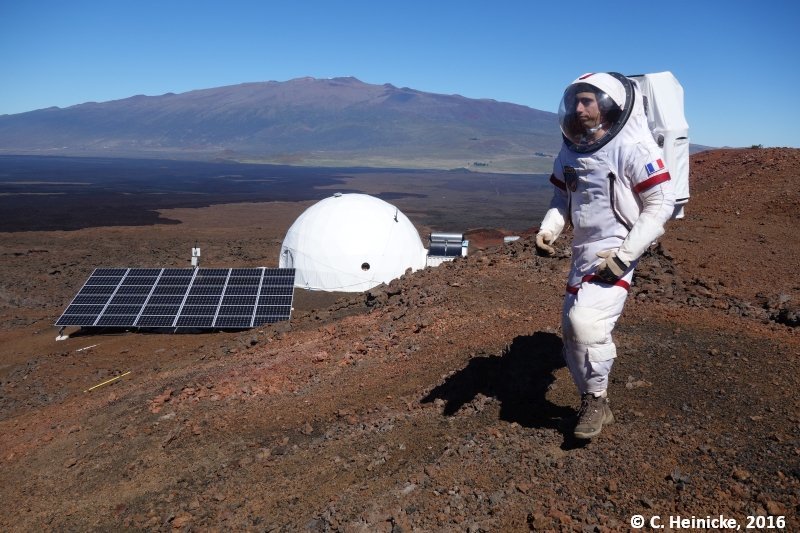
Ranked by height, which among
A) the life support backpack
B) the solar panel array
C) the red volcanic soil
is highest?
the life support backpack

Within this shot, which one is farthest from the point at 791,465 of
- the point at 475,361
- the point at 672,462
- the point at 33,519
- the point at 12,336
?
the point at 12,336

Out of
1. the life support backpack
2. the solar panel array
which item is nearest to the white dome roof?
the solar panel array

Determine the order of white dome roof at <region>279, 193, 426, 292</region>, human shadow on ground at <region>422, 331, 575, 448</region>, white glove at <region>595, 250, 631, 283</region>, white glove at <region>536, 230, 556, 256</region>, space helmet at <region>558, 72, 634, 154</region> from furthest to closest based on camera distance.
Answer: white dome roof at <region>279, 193, 426, 292</region>
human shadow on ground at <region>422, 331, 575, 448</region>
white glove at <region>536, 230, 556, 256</region>
space helmet at <region>558, 72, 634, 154</region>
white glove at <region>595, 250, 631, 283</region>

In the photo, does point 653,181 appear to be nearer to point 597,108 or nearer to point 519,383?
point 597,108

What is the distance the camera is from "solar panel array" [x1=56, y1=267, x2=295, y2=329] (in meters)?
12.9

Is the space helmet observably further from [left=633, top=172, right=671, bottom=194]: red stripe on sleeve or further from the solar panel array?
the solar panel array

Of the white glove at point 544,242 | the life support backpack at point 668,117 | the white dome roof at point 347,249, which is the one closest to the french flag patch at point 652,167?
the life support backpack at point 668,117

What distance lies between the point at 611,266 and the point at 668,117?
4.50 ft

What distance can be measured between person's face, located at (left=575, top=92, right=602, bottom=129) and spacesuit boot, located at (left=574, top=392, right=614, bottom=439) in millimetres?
1771

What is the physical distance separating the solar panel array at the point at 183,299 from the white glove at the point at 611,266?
9244mm

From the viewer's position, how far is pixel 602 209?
452 cm

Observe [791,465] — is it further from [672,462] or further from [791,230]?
[791,230]

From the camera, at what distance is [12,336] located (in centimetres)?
1384

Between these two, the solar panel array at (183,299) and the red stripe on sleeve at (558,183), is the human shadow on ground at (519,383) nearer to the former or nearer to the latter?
the red stripe on sleeve at (558,183)
